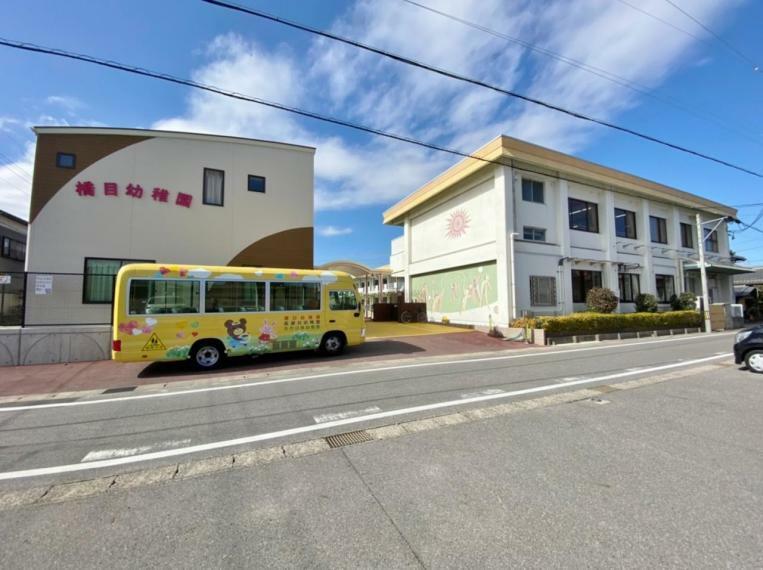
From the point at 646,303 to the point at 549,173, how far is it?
9.29 metres

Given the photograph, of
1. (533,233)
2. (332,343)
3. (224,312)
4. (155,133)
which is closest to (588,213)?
(533,233)

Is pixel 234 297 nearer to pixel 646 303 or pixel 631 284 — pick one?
pixel 646 303

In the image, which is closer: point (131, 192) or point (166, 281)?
A: point (166, 281)

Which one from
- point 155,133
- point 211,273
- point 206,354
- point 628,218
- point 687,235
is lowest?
point 206,354

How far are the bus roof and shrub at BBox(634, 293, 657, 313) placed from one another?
1840 centimetres

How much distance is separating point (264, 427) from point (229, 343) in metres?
5.18

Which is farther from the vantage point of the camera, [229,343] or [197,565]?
[229,343]

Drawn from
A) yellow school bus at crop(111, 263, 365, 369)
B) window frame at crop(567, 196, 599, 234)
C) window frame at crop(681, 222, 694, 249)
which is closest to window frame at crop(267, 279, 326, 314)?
yellow school bus at crop(111, 263, 365, 369)

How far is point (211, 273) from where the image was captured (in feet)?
30.3

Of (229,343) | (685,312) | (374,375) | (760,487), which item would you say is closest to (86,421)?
(229,343)

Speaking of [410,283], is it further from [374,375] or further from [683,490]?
[683,490]

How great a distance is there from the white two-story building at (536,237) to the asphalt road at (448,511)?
12.9 metres

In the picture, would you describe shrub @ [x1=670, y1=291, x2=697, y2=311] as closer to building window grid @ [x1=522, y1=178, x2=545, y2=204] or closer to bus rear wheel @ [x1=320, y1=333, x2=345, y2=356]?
building window grid @ [x1=522, y1=178, x2=545, y2=204]

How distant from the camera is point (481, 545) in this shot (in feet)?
7.76
